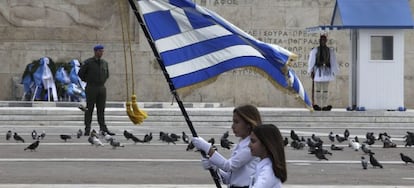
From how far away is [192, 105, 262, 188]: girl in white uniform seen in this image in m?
7.67

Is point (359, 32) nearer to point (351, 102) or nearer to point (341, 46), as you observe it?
point (351, 102)

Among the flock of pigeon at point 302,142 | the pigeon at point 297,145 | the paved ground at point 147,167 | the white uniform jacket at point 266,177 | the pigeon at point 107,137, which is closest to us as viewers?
the white uniform jacket at point 266,177

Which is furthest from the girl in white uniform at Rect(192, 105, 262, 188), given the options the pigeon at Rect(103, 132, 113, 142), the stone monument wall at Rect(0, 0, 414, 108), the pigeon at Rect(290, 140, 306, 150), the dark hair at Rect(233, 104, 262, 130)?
the stone monument wall at Rect(0, 0, 414, 108)

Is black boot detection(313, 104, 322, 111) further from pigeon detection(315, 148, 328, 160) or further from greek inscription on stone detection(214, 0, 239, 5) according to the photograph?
pigeon detection(315, 148, 328, 160)

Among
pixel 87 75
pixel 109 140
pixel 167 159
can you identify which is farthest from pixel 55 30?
pixel 167 159

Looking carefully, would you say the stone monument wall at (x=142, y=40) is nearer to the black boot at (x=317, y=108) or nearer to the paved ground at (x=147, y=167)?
the black boot at (x=317, y=108)

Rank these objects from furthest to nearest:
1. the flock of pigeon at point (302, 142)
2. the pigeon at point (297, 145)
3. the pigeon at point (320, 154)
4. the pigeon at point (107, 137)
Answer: the pigeon at point (107, 137) → the pigeon at point (297, 145) → the flock of pigeon at point (302, 142) → the pigeon at point (320, 154)

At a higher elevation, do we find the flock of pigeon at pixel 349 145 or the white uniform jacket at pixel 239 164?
the white uniform jacket at pixel 239 164

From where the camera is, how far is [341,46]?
34438 mm

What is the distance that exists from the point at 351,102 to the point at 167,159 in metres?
12.6

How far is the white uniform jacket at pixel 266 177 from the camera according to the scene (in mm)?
6574

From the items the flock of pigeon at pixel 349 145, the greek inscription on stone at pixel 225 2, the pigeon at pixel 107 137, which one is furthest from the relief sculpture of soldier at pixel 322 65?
the pigeon at pixel 107 137

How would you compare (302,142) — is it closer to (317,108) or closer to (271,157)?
(317,108)

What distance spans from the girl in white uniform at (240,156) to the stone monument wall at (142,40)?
85.4 ft
